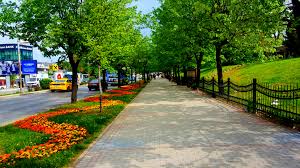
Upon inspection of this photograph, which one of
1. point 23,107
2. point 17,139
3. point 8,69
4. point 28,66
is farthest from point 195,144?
point 8,69

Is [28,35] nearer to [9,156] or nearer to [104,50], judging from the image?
[104,50]

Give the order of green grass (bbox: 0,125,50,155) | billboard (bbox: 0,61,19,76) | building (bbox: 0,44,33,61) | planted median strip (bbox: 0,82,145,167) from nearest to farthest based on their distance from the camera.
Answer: planted median strip (bbox: 0,82,145,167) → green grass (bbox: 0,125,50,155) → billboard (bbox: 0,61,19,76) → building (bbox: 0,44,33,61)

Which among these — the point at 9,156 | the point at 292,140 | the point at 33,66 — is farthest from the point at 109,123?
the point at 33,66

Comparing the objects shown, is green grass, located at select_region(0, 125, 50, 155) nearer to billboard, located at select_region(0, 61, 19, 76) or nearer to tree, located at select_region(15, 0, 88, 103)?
tree, located at select_region(15, 0, 88, 103)

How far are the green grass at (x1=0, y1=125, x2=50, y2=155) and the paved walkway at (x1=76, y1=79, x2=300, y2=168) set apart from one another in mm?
1707

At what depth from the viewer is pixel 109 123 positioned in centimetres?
1352

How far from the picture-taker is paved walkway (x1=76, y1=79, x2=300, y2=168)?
7.43 m

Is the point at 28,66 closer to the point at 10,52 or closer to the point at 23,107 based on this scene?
the point at 23,107

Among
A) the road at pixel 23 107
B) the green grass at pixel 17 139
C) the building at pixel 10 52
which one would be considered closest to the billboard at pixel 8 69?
the building at pixel 10 52

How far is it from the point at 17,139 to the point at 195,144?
16.7 ft

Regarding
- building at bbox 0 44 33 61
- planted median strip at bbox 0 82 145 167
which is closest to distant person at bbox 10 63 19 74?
building at bbox 0 44 33 61

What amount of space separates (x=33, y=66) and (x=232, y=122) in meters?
57.9

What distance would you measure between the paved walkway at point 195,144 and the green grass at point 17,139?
1.71 meters

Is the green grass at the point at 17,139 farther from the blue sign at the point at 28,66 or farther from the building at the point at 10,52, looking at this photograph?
the building at the point at 10,52
